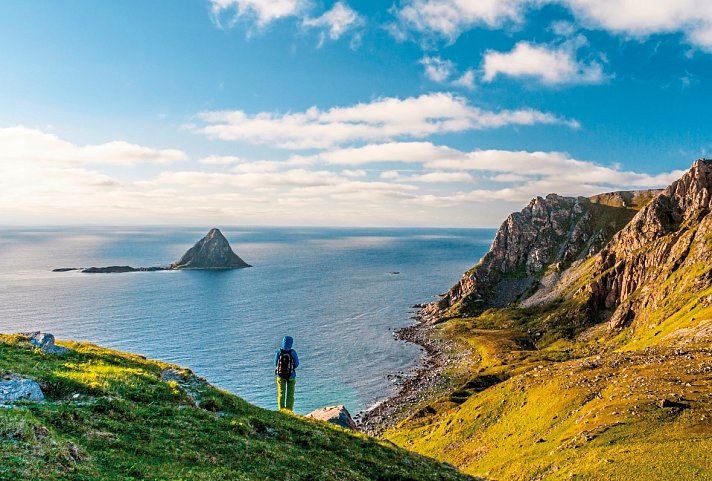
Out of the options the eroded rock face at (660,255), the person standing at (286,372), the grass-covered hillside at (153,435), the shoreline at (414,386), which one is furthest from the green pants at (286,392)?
the eroded rock face at (660,255)

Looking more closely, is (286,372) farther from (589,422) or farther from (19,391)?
(589,422)

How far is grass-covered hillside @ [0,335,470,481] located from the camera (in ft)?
48.9

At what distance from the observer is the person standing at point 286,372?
32.0m

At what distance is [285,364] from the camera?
32062 mm

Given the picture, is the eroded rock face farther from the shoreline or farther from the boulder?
the boulder

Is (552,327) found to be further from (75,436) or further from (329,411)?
(75,436)

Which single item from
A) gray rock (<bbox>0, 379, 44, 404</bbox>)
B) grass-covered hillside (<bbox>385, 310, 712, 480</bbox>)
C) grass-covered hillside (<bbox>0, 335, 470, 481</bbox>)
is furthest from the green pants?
grass-covered hillside (<bbox>385, 310, 712, 480</bbox>)

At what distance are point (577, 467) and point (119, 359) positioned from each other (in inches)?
1445

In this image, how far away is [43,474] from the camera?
12891 mm

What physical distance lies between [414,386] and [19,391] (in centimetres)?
10877

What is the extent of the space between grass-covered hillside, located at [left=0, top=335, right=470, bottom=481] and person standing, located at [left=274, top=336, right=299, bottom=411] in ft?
10.6

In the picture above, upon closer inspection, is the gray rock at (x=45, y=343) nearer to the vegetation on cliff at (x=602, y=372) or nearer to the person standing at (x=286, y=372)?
the person standing at (x=286, y=372)

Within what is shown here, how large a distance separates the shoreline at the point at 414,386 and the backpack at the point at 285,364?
2570 inches

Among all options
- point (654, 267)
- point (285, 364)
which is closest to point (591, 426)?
point (285, 364)
